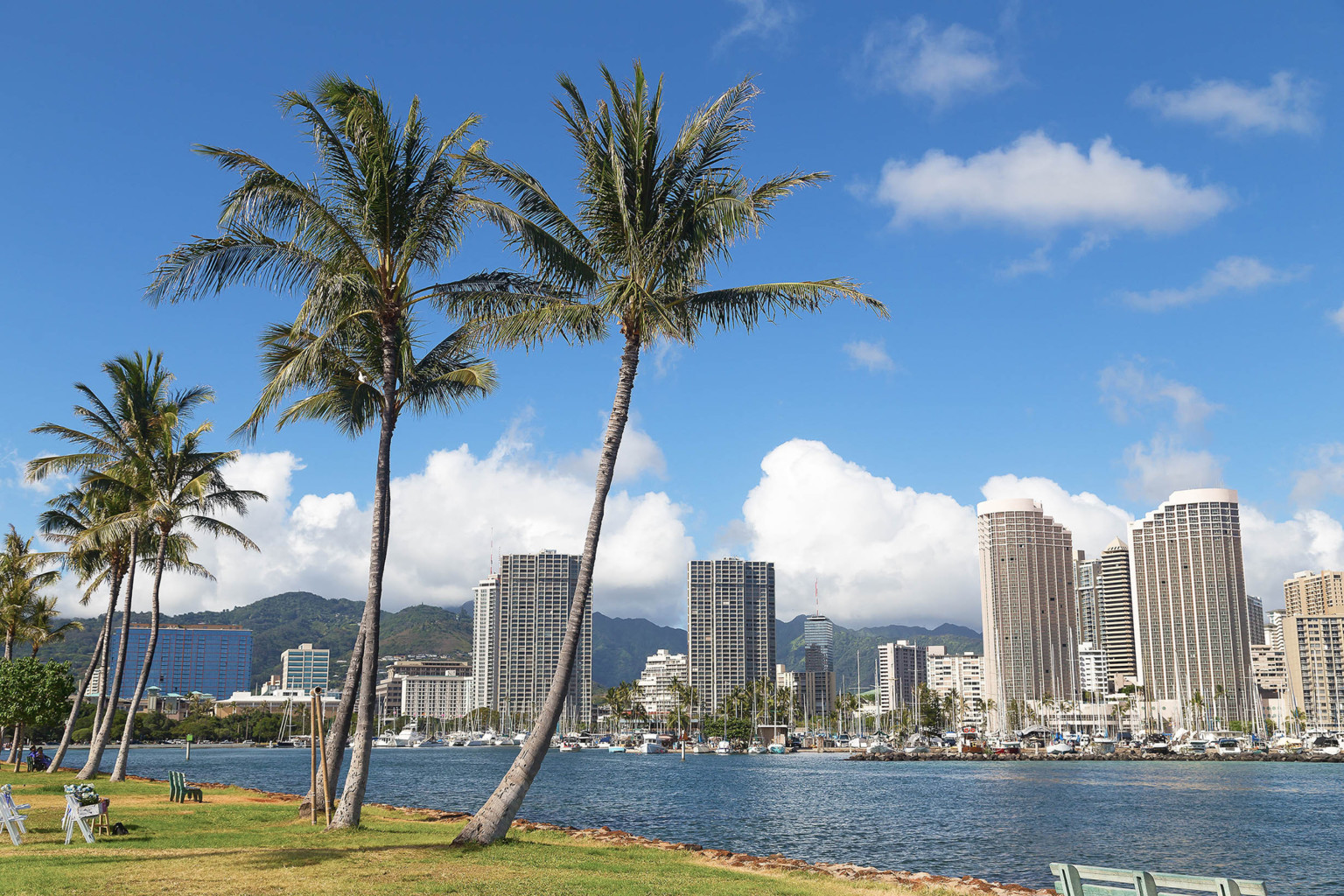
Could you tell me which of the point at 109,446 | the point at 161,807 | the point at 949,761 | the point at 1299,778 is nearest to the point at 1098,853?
the point at 161,807

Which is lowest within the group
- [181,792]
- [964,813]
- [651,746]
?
[651,746]

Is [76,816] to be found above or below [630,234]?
below

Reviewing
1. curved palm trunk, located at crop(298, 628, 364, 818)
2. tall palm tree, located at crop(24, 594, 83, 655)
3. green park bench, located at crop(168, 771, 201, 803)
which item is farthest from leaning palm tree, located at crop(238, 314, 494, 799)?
tall palm tree, located at crop(24, 594, 83, 655)

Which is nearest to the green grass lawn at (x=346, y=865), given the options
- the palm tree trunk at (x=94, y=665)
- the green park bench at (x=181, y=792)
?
the green park bench at (x=181, y=792)

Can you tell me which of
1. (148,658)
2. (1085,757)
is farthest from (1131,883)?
(1085,757)

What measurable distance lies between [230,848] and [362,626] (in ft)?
15.5

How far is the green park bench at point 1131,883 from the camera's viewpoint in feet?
33.2

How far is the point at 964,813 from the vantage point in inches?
2084

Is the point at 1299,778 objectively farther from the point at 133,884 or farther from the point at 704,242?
the point at 133,884

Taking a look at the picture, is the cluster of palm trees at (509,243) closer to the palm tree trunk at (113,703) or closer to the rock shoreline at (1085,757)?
the palm tree trunk at (113,703)

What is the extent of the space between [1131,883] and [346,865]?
11.2 metres

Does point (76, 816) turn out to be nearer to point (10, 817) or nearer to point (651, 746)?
point (10, 817)

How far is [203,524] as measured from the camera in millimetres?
36719

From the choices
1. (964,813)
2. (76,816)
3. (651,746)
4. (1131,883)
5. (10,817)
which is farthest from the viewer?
(651,746)
